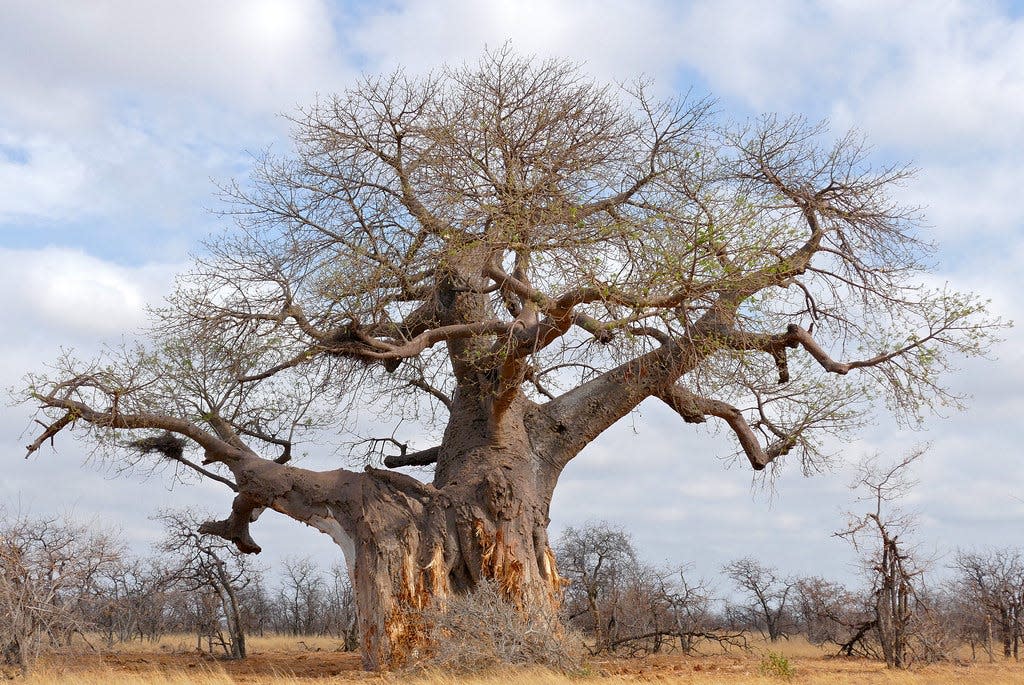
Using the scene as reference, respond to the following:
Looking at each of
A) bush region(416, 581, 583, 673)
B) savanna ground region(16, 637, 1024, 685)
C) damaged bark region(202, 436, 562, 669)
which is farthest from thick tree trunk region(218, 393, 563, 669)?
savanna ground region(16, 637, 1024, 685)

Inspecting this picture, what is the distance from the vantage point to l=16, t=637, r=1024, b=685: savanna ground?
33.3ft

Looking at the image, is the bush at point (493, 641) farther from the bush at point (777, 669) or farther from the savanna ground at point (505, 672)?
the bush at point (777, 669)

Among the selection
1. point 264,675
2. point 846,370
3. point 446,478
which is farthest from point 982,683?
point 264,675

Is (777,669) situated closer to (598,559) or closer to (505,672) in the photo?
(505,672)

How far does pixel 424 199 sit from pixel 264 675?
6.05m

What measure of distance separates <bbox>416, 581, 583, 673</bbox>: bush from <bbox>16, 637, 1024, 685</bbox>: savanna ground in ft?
0.86

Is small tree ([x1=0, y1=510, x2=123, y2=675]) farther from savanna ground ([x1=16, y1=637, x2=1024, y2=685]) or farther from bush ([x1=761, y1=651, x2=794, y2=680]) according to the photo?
bush ([x1=761, y1=651, x2=794, y2=680])

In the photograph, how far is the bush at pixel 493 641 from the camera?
1020cm

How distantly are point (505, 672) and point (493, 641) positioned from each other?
661 mm

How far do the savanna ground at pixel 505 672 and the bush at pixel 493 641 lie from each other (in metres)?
0.26

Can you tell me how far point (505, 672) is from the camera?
968cm

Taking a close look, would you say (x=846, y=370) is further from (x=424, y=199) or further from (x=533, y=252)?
(x=424, y=199)

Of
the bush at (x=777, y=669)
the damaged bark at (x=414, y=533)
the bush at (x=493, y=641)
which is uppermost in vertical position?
the damaged bark at (x=414, y=533)

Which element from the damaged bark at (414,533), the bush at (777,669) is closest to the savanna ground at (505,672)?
the bush at (777,669)
